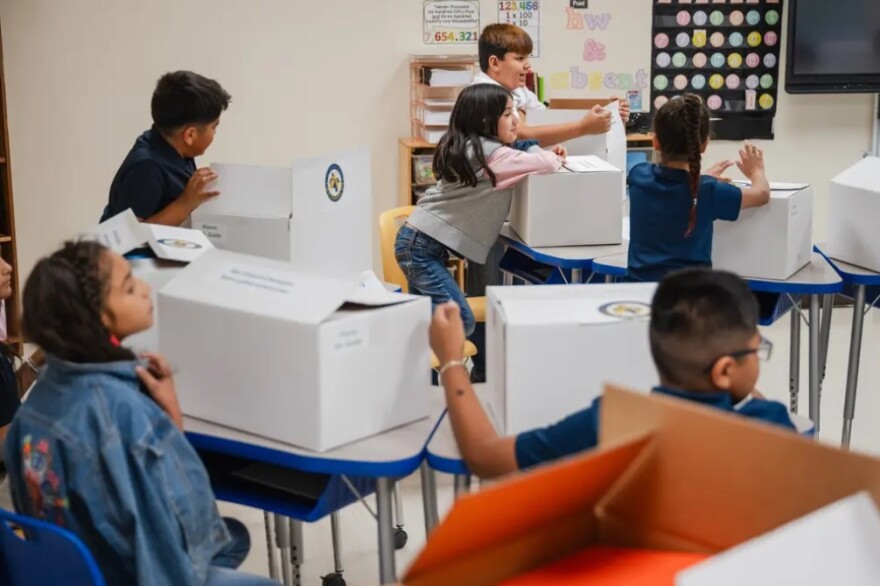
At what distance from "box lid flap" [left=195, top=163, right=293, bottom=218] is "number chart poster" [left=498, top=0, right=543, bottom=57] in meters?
2.62

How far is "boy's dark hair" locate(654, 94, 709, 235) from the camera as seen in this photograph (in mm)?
2881

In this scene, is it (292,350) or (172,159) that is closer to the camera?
(292,350)

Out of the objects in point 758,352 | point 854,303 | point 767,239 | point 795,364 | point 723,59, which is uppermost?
point 723,59

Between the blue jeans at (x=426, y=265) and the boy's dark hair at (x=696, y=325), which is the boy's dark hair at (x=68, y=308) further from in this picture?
the blue jeans at (x=426, y=265)

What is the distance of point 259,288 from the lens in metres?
1.91

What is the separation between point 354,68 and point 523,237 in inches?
76.4

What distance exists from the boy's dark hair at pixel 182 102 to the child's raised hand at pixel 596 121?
1289 mm

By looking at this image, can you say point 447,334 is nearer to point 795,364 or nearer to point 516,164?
point 516,164

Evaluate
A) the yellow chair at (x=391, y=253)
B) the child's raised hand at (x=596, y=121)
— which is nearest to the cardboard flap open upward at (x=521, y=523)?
the yellow chair at (x=391, y=253)

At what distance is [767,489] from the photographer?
1.11 metres

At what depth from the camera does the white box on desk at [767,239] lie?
9.95 feet

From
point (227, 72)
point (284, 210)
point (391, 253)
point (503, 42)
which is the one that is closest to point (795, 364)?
point (391, 253)

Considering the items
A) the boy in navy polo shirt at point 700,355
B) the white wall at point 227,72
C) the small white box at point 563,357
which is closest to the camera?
the boy in navy polo shirt at point 700,355

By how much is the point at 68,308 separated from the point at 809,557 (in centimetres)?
116
